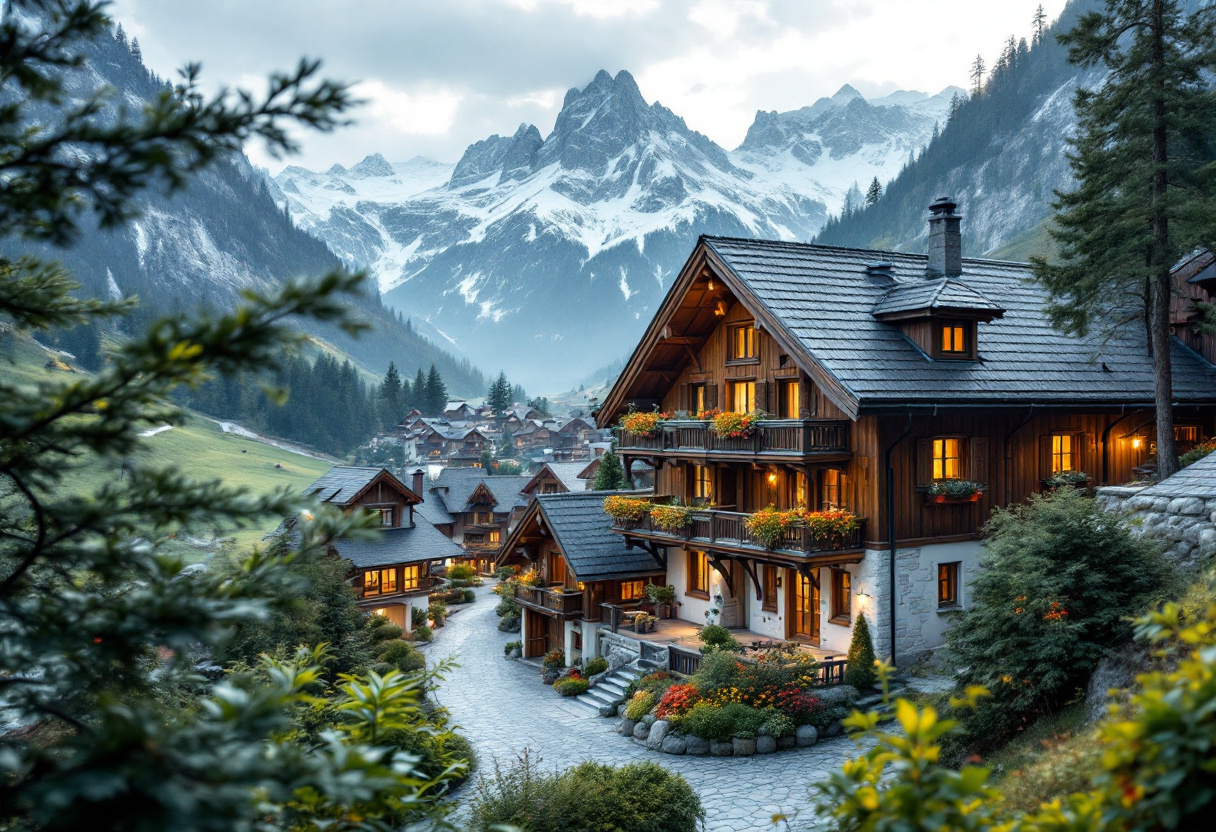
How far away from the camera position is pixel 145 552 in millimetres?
4230

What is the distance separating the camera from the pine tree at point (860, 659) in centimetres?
2038

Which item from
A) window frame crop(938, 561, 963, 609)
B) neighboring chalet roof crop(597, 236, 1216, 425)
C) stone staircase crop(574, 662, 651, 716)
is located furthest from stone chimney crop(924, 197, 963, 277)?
stone staircase crop(574, 662, 651, 716)

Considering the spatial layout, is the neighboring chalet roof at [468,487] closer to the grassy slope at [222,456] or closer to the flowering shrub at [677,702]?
the grassy slope at [222,456]

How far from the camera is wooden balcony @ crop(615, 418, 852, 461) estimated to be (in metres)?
21.6

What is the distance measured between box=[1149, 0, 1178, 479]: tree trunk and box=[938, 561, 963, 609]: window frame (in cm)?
561

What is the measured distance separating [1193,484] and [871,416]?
7381 mm

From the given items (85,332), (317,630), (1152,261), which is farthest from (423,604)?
(85,332)

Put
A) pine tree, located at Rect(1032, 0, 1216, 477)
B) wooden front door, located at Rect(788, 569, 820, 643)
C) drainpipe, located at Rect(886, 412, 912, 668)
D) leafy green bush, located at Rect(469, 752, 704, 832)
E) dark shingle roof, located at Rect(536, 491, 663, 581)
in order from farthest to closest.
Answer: dark shingle roof, located at Rect(536, 491, 663, 581)
wooden front door, located at Rect(788, 569, 820, 643)
drainpipe, located at Rect(886, 412, 912, 668)
pine tree, located at Rect(1032, 0, 1216, 477)
leafy green bush, located at Rect(469, 752, 704, 832)

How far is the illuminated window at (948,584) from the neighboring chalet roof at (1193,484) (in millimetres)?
7026

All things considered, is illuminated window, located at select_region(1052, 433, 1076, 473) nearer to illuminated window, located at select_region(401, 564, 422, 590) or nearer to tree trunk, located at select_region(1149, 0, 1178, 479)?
tree trunk, located at select_region(1149, 0, 1178, 479)

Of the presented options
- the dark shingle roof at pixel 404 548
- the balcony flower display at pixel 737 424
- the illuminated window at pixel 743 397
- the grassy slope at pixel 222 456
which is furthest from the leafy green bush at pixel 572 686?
the grassy slope at pixel 222 456

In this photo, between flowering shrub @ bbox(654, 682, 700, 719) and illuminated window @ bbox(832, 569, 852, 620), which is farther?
illuminated window @ bbox(832, 569, 852, 620)

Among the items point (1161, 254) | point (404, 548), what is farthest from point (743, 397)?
point (404, 548)

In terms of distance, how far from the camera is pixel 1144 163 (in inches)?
810
